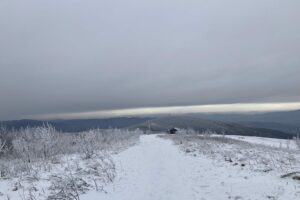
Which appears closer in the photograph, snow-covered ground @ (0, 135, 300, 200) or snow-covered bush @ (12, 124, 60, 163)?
snow-covered ground @ (0, 135, 300, 200)

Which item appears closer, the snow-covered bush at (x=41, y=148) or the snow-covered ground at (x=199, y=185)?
the snow-covered ground at (x=199, y=185)

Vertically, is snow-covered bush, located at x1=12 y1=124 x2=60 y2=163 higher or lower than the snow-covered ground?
lower

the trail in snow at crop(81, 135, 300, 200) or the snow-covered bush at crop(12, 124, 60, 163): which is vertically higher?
the trail in snow at crop(81, 135, 300, 200)

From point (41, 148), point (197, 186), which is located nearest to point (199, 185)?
point (197, 186)

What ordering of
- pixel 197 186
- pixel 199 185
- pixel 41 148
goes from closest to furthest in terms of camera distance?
pixel 197 186, pixel 199 185, pixel 41 148

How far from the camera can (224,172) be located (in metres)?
17.6

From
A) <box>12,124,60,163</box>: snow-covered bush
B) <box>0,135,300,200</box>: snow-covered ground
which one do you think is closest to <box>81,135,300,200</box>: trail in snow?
<box>0,135,300,200</box>: snow-covered ground

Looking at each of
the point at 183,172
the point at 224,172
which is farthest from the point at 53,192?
the point at 224,172

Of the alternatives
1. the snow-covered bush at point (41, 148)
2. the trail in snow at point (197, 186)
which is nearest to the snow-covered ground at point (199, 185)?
the trail in snow at point (197, 186)

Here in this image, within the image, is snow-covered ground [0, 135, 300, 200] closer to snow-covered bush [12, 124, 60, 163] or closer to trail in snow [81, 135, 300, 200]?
trail in snow [81, 135, 300, 200]

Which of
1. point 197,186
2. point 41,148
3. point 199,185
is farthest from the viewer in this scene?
point 41,148

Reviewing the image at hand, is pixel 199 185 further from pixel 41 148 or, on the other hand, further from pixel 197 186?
pixel 41 148

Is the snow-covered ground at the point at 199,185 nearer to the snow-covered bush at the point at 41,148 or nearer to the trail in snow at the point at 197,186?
the trail in snow at the point at 197,186

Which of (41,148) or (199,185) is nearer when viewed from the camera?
(199,185)
